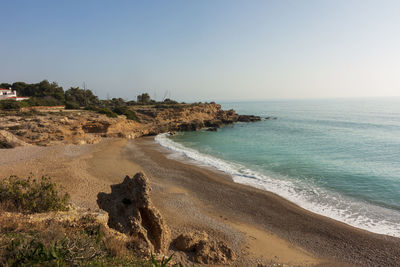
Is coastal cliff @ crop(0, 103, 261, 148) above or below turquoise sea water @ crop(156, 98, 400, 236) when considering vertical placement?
above

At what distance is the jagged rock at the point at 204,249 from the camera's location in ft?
22.8

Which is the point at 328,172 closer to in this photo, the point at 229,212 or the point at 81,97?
the point at 229,212

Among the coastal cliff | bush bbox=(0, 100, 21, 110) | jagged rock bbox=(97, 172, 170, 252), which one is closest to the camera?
jagged rock bbox=(97, 172, 170, 252)

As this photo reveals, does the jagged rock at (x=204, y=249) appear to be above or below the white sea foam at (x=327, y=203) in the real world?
above

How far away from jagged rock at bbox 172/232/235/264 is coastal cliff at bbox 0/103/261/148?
21997 millimetres

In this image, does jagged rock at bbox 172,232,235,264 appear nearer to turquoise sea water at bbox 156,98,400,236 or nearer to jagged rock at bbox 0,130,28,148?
turquoise sea water at bbox 156,98,400,236

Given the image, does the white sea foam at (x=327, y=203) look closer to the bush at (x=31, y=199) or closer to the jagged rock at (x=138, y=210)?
the jagged rock at (x=138, y=210)

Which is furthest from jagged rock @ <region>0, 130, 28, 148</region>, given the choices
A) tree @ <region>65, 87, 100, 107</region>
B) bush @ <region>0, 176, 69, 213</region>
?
tree @ <region>65, 87, 100, 107</region>

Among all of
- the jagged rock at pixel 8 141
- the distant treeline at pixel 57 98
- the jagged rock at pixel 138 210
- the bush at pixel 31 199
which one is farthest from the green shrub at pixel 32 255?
the distant treeline at pixel 57 98

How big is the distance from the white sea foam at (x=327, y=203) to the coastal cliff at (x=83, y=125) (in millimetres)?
19988

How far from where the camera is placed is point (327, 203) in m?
13.5

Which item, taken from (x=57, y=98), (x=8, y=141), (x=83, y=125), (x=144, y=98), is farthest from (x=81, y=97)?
(x=8, y=141)

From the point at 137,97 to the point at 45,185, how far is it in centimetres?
8075

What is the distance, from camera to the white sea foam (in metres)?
11.2
